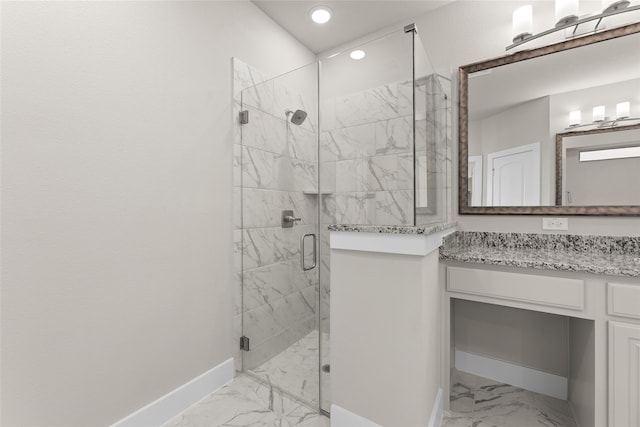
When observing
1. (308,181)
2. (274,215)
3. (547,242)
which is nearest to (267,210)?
(274,215)

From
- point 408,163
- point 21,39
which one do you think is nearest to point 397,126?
point 408,163

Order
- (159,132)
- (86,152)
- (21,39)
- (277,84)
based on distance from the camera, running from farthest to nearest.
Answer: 1. (277,84)
2. (159,132)
3. (86,152)
4. (21,39)

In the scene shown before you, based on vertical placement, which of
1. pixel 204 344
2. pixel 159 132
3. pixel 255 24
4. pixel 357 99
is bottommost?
pixel 204 344

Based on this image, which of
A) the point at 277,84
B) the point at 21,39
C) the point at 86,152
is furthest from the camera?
the point at 277,84

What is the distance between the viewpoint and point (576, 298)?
1302mm

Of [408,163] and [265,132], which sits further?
[265,132]

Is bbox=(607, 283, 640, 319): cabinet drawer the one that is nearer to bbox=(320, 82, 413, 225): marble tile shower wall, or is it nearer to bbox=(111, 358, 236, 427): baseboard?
bbox=(320, 82, 413, 225): marble tile shower wall

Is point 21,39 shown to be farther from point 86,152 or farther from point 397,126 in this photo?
point 397,126

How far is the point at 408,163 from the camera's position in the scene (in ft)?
5.26

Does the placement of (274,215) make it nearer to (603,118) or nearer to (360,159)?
(360,159)

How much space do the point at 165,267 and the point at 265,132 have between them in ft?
3.44

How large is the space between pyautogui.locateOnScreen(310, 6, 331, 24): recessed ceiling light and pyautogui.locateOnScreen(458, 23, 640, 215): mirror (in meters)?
1.07

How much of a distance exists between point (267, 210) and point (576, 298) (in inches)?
66.6

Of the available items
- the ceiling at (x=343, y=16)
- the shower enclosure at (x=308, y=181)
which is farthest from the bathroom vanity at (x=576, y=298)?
the ceiling at (x=343, y=16)
